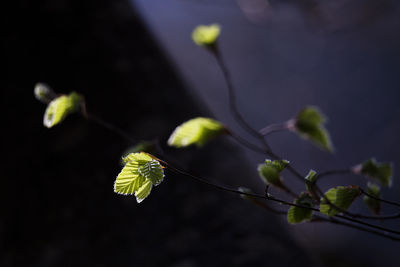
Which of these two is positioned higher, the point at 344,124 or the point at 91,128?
the point at 91,128

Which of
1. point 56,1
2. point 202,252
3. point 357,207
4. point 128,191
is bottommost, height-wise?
point 357,207

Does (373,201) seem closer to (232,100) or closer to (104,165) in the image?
(232,100)

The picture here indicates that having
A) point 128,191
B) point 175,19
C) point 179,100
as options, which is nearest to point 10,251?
point 179,100

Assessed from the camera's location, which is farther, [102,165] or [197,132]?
[102,165]

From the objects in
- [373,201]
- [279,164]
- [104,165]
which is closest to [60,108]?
[279,164]

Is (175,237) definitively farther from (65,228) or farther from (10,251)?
(10,251)

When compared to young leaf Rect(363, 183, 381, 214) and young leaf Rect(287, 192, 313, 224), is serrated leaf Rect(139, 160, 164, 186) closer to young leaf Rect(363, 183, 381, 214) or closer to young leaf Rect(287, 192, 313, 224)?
young leaf Rect(287, 192, 313, 224)
